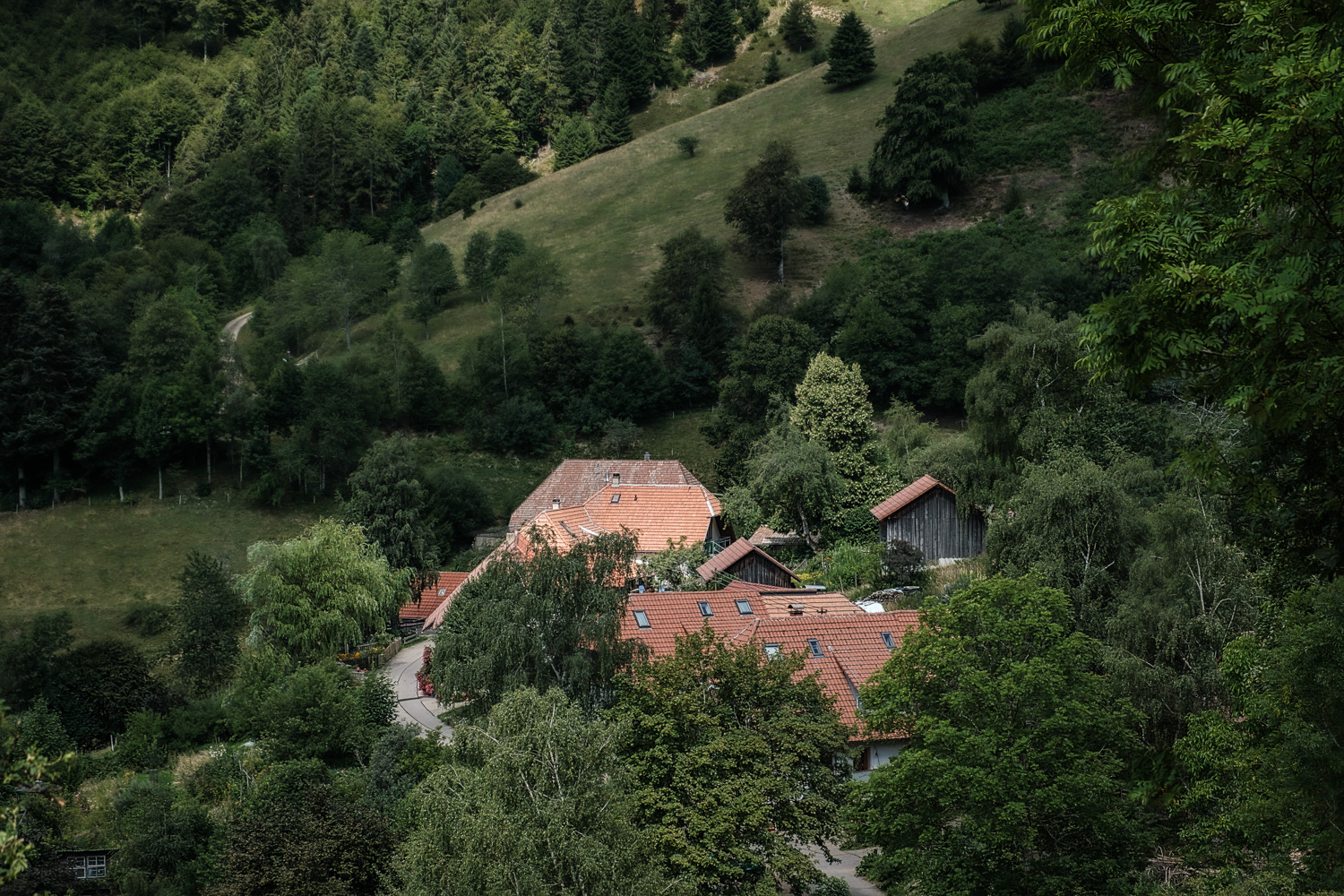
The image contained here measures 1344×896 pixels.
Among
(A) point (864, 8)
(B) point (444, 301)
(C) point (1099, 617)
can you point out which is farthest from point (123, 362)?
(A) point (864, 8)

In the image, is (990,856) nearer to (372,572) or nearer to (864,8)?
(372,572)

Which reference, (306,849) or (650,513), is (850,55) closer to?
(650,513)

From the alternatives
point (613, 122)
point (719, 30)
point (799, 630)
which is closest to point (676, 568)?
point (799, 630)

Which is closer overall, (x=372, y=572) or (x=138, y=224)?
(x=372, y=572)

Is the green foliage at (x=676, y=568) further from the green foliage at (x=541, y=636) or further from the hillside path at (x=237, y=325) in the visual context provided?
the hillside path at (x=237, y=325)

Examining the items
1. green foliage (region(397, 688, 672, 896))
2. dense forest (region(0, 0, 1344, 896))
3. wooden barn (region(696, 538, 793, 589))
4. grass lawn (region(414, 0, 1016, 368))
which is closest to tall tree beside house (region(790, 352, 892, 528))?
dense forest (region(0, 0, 1344, 896))

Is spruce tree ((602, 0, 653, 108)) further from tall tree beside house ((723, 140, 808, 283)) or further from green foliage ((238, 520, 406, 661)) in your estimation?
green foliage ((238, 520, 406, 661))
